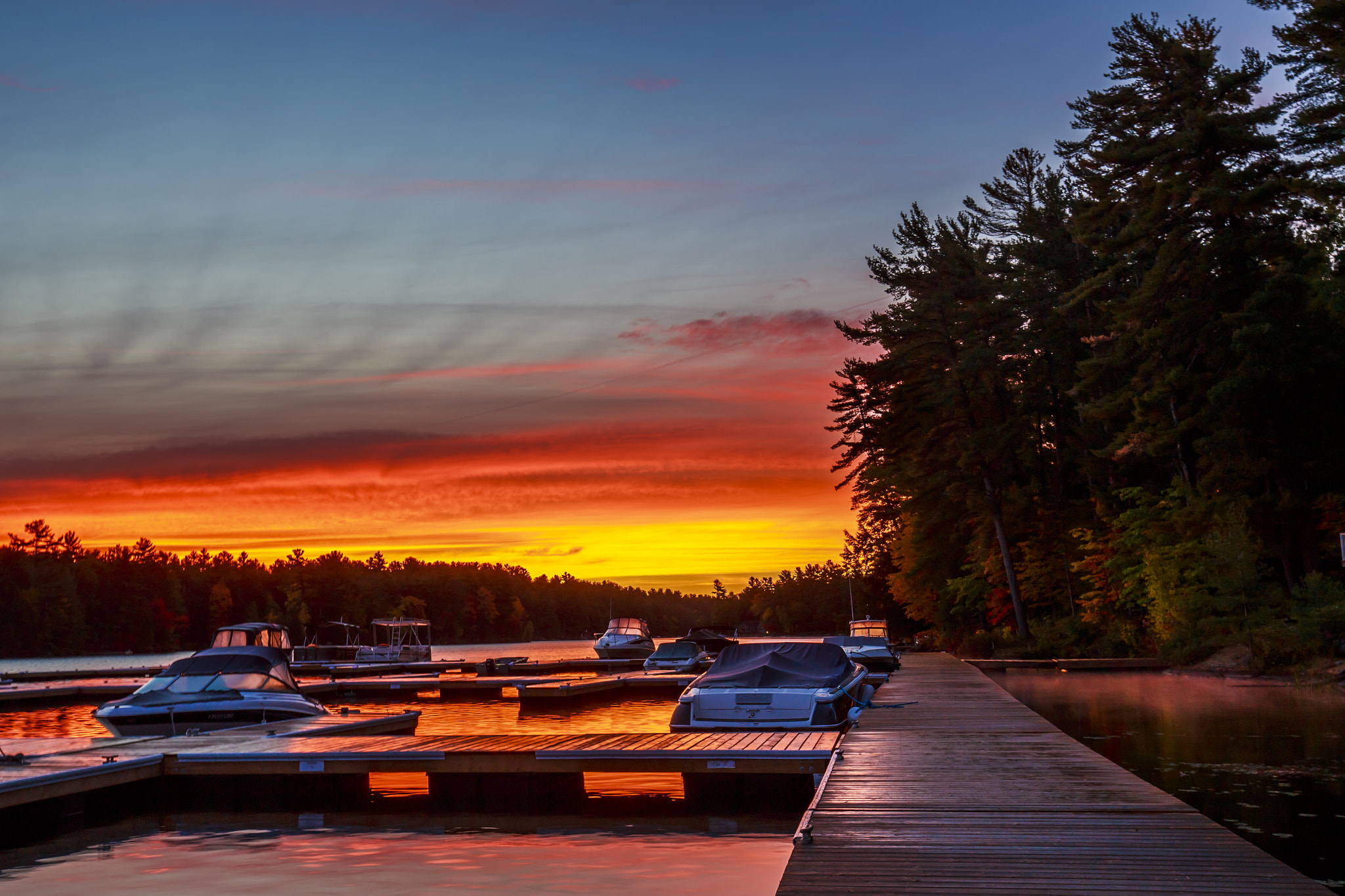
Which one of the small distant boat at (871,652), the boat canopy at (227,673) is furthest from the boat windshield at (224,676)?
the small distant boat at (871,652)

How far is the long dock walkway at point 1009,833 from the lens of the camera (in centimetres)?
671

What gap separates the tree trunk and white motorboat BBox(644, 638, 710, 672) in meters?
14.7

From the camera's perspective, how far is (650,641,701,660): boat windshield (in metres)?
46.1

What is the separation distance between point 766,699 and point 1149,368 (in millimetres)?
25252

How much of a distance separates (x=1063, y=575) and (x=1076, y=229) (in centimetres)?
1744

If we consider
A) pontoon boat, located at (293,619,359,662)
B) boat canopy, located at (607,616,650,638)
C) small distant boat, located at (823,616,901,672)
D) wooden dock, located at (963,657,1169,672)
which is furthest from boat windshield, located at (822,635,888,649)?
pontoon boat, located at (293,619,359,662)

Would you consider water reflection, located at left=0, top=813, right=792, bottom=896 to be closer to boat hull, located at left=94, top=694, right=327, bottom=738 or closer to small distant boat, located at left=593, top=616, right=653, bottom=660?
Result: boat hull, located at left=94, top=694, right=327, bottom=738

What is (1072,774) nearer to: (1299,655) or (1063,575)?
(1299,655)

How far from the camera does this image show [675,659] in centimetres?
4594

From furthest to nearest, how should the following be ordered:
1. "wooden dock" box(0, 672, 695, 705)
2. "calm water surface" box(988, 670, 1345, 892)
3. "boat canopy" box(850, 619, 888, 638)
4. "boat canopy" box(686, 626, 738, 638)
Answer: "boat canopy" box(686, 626, 738, 638) → "boat canopy" box(850, 619, 888, 638) → "wooden dock" box(0, 672, 695, 705) → "calm water surface" box(988, 670, 1345, 892)

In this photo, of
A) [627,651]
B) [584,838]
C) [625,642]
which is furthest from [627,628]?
Result: [584,838]

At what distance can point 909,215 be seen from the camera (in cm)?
5612

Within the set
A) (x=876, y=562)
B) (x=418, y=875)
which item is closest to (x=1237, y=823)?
(x=418, y=875)

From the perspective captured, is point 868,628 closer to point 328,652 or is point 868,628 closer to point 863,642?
point 863,642
